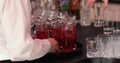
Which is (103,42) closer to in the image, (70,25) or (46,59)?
(70,25)

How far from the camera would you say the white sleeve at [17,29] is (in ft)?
3.58

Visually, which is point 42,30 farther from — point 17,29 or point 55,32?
point 17,29

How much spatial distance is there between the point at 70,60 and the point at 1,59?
13.2 inches

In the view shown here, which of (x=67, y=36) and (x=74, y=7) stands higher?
(x=74, y=7)

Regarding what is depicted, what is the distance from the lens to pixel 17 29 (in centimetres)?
111

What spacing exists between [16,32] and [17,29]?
0.01 metres

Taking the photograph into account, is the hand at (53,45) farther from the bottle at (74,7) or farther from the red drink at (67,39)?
the bottle at (74,7)

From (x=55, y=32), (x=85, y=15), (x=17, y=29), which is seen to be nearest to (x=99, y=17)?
(x=85, y=15)

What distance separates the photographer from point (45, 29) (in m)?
1.47

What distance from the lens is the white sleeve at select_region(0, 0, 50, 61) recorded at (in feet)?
3.58

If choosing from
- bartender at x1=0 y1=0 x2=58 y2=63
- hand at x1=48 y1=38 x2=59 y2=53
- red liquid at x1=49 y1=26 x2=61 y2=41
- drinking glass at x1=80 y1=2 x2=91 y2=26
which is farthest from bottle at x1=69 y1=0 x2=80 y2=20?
bartender at x1=0 y1=0 x2=58 y2=63

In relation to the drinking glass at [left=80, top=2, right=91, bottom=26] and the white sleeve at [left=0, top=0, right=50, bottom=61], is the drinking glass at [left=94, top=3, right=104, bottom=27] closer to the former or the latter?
the drinking glass at [left=80, top=2, right=91, bottom=26]

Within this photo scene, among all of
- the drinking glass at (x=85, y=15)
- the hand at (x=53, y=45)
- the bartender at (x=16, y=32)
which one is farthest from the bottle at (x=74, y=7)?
the bartender at (x=16, y=32)

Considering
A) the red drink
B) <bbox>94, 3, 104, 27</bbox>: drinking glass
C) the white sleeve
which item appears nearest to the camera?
the white sleeve
